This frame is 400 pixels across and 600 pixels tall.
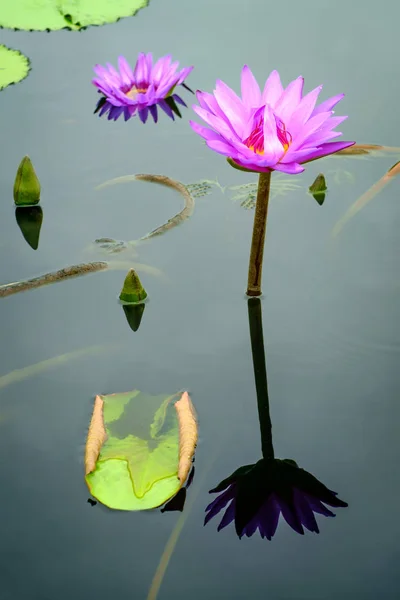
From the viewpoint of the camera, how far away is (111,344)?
172 centimetres

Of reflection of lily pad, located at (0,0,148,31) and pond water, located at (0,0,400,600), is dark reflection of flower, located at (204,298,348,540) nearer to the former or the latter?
pond water, located at (0,0,400,600)

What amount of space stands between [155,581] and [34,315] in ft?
2.65

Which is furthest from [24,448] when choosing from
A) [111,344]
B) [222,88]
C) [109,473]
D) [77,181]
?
[77,181]

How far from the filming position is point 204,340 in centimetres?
171

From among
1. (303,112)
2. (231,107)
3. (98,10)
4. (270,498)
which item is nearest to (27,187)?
(231,107)

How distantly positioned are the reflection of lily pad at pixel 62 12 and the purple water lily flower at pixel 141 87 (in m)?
0.84

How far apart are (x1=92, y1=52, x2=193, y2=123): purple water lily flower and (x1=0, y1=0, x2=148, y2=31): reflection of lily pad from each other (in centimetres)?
84

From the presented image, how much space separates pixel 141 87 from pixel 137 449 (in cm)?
160

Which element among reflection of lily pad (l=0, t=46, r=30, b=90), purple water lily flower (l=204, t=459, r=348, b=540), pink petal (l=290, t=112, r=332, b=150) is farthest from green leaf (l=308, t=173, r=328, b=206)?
reflection of lily pad (l=0, t=46, r=30, b=90)

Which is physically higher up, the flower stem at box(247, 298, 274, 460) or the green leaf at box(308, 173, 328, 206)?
the green leaf at box(308, 173, 328, 206)

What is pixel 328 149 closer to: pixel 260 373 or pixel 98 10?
pixel 260 373

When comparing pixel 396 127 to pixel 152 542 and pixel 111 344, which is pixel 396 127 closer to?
pixel 111 344

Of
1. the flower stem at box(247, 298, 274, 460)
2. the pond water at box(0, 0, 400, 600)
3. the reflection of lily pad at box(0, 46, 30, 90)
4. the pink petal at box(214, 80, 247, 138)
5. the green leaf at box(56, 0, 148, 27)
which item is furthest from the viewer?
the green leaf at box(56, 0, 148, 27)

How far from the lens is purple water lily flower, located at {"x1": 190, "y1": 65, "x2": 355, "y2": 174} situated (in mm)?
1493
